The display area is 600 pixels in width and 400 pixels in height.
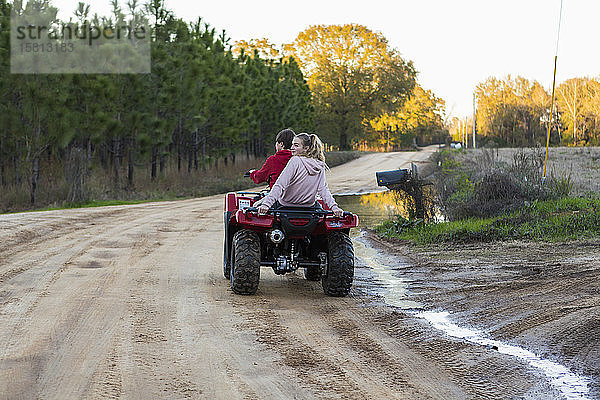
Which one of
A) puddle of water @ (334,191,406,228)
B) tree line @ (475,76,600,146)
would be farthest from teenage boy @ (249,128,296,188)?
tree line @ (475,76,600,146)

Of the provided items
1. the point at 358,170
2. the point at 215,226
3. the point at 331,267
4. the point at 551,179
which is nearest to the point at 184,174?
the point at 358,170

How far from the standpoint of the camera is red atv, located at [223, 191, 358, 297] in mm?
8227

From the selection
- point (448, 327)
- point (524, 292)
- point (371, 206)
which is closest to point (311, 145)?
point (448, 327)

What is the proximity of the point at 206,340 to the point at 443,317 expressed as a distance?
259cm

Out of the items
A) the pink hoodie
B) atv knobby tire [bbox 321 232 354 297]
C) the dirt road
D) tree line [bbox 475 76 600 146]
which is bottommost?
the dirt road

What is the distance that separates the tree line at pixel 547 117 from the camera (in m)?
80.7

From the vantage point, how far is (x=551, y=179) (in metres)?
17.0

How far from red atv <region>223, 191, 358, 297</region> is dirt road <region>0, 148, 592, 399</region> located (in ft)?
0.86

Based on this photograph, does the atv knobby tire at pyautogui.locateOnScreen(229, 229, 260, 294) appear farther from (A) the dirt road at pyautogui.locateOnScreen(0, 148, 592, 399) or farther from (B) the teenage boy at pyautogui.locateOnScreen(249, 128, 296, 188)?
(B) the teenage boy at pyautogui.locateOnScreen(249, 128, 296, 188)

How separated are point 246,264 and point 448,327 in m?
2.42

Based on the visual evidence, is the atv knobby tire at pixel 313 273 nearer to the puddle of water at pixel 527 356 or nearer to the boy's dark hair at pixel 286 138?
the boy's dark hair at pixel 286 138

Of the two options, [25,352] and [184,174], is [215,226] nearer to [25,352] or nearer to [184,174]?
[25,352]

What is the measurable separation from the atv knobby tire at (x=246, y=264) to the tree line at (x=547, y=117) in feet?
236

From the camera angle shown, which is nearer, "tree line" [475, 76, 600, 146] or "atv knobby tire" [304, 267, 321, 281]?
"atv knobby tire" [304, 267, 321, 281]
